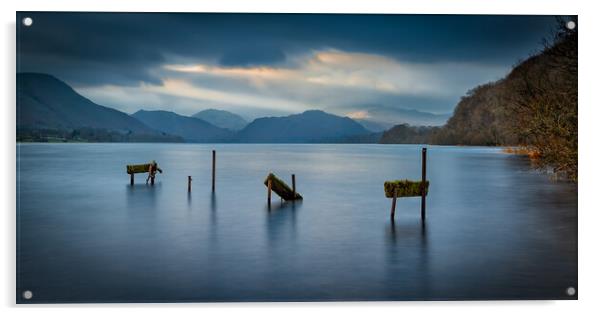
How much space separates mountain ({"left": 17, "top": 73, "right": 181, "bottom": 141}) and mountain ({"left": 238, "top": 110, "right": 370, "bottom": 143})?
8.17m

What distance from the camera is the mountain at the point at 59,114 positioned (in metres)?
8.88

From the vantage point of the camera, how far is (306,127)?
30656mm

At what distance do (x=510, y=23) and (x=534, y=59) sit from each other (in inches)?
104

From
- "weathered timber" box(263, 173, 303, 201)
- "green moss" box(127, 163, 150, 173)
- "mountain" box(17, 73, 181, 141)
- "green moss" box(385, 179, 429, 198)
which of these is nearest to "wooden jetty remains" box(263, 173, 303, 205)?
"weathered timber" box(263, 173, 303, 201)

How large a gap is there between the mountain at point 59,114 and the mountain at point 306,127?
8.17m

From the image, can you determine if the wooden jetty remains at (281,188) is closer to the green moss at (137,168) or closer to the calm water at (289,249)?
the calm water at (289,249)

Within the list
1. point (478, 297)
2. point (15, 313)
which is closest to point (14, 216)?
point (15, 313)

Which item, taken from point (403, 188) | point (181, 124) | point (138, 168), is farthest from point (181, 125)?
point (403, 188)

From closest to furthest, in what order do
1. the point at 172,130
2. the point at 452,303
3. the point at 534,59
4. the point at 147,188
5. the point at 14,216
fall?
1. the point at 452,303
2. the point at 14,216
3. the point at 534,59
4. the point at 147,188
5. the point at 172,130

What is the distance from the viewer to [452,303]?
7297 millimetres

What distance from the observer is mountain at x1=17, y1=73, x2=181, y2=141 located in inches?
350

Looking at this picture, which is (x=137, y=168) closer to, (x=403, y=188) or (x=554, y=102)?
(x=403, y=188)
